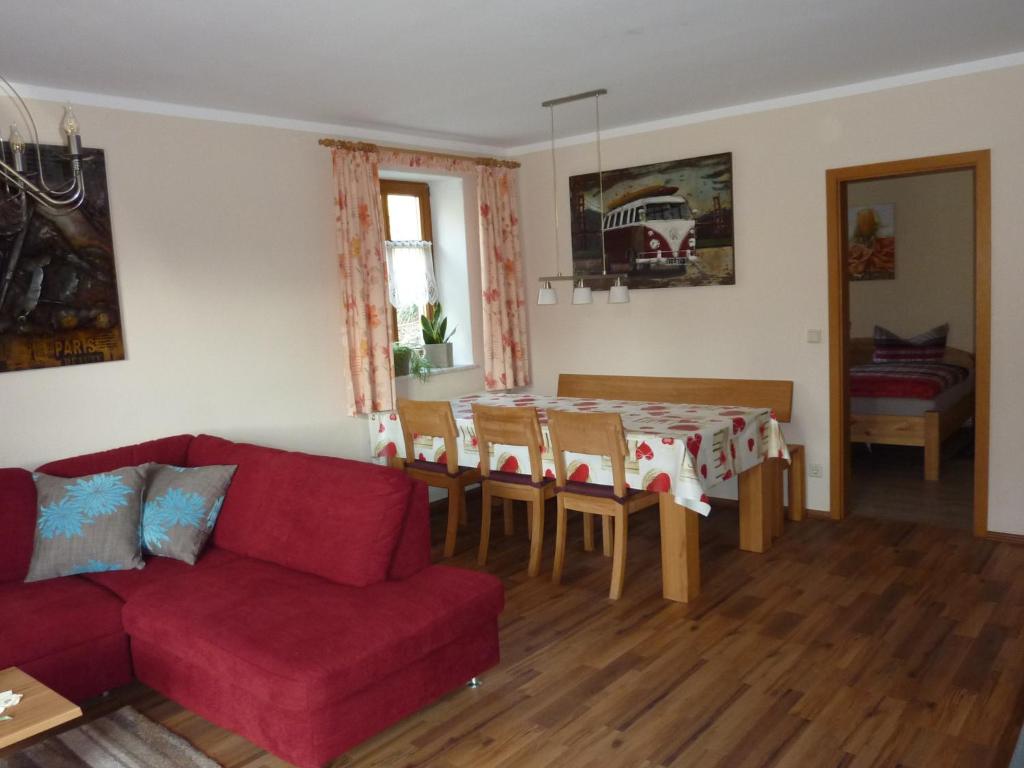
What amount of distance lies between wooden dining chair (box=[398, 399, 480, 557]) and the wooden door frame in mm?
2125

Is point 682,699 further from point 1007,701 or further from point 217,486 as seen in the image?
point 217,486

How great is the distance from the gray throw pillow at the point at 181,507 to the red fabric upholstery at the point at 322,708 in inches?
18.6

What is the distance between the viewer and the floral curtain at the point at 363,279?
4.88 metres

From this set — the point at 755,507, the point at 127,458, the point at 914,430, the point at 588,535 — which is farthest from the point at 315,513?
the point at 914,430

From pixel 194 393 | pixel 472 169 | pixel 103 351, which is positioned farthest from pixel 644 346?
pixel 103 351

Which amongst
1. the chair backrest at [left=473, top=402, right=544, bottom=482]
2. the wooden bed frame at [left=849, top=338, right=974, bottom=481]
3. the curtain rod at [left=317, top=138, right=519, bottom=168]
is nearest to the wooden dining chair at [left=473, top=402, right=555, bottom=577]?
the chair backrest at [left=473, top=402, right=544, bottom=482]

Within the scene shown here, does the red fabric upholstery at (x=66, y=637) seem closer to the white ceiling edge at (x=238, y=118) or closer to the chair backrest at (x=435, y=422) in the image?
the chair backrest at (x=435, y=422)

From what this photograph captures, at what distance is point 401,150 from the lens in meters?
5.23

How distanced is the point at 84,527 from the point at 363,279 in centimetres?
217

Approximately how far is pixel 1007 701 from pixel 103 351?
397 centimetres

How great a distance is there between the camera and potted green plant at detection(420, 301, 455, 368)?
18.8ft

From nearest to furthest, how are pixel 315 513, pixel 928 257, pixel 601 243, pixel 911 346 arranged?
pixel 315 513
pixel 601 243
pixel 911 346
pixel 928 257

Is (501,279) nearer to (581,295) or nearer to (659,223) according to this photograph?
(659,223)

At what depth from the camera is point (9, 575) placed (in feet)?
A: 10.8
